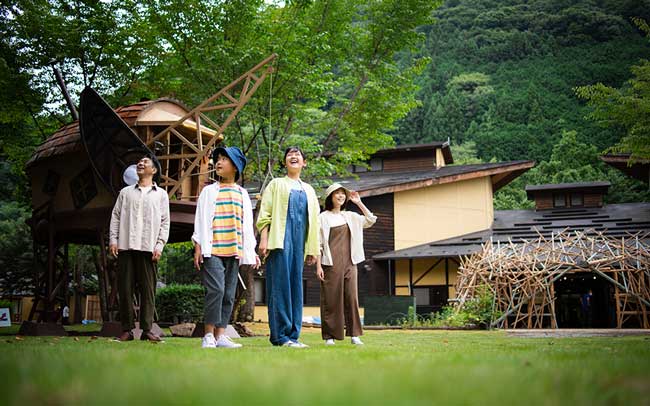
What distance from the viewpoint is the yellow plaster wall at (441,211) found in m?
29.1

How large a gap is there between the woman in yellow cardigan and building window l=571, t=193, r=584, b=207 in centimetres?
2827

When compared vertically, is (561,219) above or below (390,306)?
above

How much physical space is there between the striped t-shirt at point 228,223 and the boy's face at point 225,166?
0.15 metres

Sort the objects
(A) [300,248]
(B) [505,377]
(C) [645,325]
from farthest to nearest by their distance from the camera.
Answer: (C) [645,325] → (A) [300,248] → (B) [505,377]

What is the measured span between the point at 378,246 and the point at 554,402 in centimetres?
2656

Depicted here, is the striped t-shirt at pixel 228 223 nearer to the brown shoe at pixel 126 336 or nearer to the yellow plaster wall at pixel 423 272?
the brown shoe at pixel 126 336

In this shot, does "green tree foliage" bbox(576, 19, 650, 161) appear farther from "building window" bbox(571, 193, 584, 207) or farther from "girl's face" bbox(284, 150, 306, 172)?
"building window" bbox(571, 193, 584, 207)

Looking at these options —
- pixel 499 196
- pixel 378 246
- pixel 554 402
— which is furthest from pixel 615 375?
pixel 499 196

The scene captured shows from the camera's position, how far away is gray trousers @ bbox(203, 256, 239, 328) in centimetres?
691

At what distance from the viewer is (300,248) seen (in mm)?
7473

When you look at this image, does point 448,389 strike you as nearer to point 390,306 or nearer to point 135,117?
point 135,117

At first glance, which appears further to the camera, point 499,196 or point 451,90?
point 451,90

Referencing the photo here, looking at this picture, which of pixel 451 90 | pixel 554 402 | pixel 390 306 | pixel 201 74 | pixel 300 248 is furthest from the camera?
pixel 451 90

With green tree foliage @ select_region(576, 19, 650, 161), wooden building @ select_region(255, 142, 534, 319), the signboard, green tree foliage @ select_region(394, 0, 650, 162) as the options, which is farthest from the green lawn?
green tree foliage @ select_region(394, 0, 650, 162)
